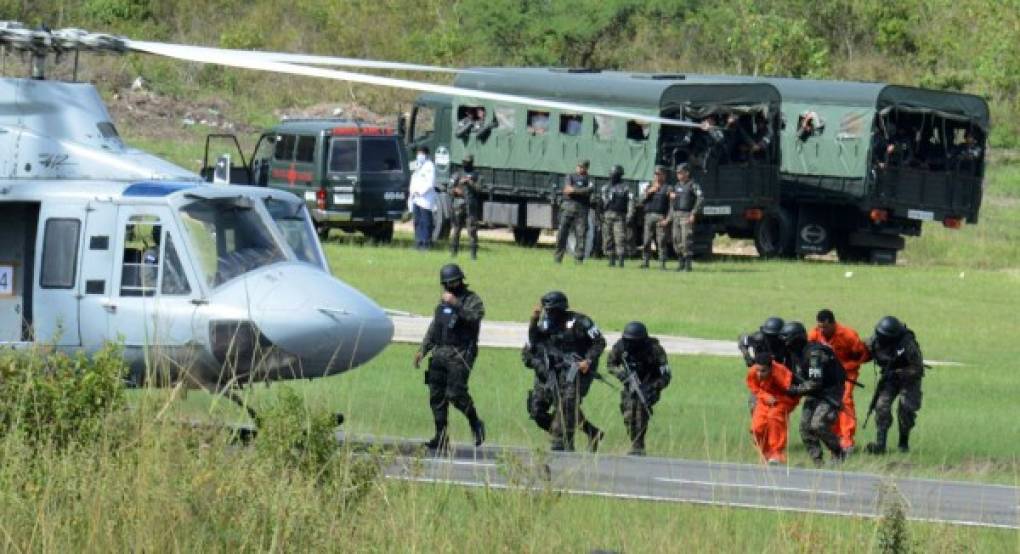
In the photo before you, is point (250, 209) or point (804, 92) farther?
point (804, 92)

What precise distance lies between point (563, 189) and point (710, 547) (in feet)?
87.3

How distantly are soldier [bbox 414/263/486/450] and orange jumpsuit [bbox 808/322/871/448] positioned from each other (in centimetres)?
312

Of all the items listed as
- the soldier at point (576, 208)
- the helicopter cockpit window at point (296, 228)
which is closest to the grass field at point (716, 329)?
the soldier at point (576, 208)

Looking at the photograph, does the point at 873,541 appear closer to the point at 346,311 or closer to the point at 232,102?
the point at 346,311

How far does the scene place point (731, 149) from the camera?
3947 centimetres

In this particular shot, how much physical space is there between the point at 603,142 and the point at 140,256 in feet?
78.1

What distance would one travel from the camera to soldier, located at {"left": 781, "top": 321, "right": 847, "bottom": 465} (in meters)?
17.6

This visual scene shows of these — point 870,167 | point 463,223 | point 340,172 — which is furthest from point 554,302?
point 870,167

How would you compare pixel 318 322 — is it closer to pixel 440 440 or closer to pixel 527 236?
pixel 440 440

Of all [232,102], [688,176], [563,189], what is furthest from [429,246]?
[232,102]

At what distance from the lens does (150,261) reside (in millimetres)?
16250

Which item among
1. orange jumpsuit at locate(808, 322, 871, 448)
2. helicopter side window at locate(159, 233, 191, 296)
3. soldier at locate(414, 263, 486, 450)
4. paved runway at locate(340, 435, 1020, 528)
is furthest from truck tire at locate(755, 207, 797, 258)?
helicopter side window at locate(159, 233, 191, 296)

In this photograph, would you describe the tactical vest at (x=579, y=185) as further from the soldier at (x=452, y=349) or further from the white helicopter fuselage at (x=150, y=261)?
the white helicopter fuselage at (x=150, y=261)

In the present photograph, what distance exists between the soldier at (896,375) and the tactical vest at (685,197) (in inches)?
675
